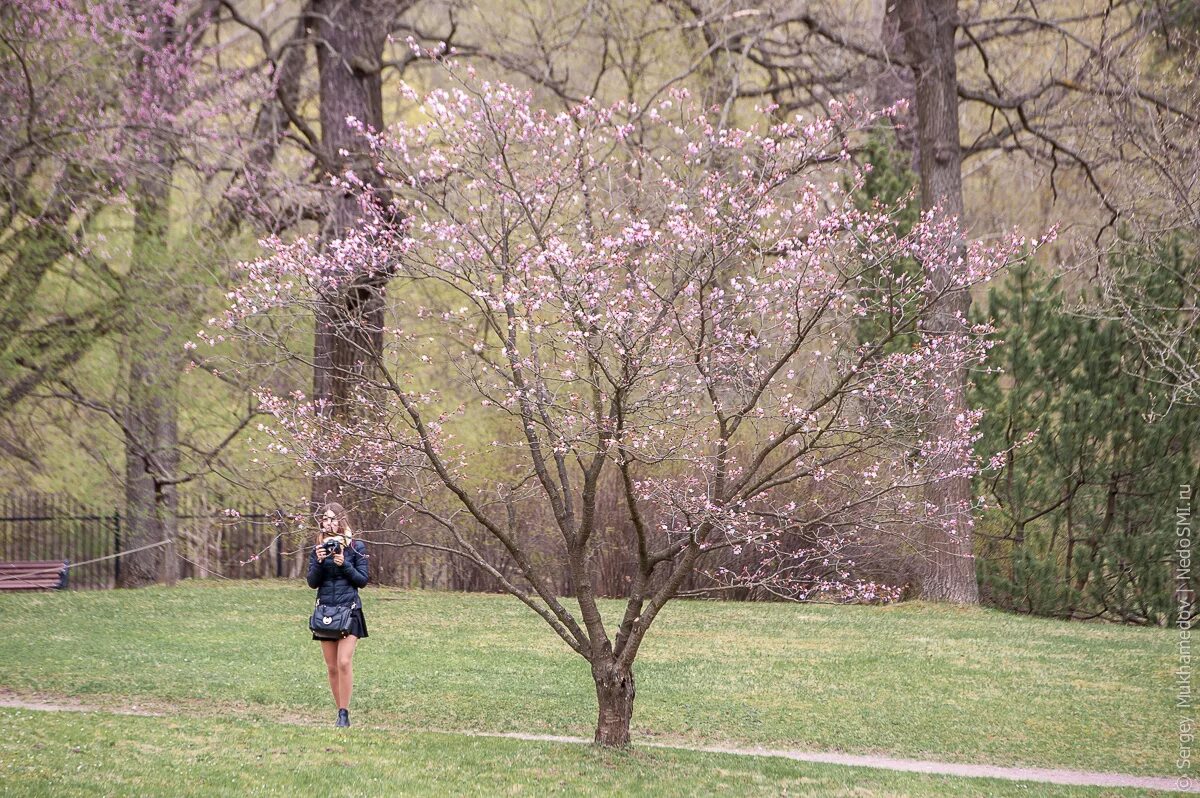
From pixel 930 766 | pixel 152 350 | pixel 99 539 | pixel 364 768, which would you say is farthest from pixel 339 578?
pixel 99 539

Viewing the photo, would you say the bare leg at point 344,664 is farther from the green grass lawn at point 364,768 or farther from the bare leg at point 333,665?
the green grass lawn at point 364,768

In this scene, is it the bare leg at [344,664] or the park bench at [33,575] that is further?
the park bench at [33,575]

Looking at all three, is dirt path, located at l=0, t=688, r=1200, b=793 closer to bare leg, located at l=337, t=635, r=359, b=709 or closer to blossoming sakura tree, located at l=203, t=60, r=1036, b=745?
bare leg, located at l=337, t=635, r=359, b=709

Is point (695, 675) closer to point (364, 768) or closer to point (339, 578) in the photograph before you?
point (339, 578)

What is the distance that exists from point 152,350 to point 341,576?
9.67 metres

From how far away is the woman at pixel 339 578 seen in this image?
332 inches

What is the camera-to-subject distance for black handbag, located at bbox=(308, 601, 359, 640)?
857 cm

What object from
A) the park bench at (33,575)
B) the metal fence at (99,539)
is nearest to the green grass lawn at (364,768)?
the park bench at (33,575)

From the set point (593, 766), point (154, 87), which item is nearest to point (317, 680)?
point (593, 766)

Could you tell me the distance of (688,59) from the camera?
2000cm

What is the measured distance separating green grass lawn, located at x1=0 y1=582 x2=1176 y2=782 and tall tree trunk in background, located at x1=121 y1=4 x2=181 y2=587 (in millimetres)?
3098

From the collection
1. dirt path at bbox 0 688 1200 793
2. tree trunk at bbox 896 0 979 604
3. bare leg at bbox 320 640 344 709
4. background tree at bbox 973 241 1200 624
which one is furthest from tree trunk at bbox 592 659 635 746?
tree trunk at bbox 896 0 979 604

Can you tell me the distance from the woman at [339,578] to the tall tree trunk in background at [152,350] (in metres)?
7.26

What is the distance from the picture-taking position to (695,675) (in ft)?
39.2
